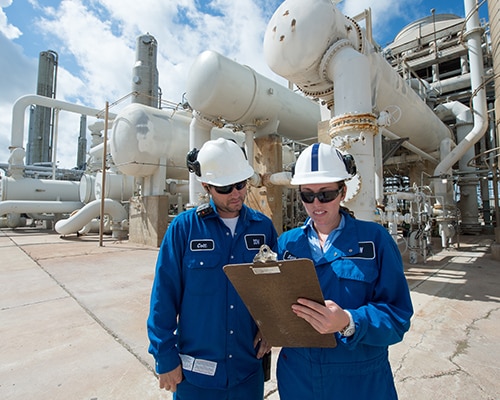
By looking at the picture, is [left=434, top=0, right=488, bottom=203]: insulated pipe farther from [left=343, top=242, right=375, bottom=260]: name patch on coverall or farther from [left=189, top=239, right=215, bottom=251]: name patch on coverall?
[left=189, top=239, right=215, bottom=251]: name patch on coverall

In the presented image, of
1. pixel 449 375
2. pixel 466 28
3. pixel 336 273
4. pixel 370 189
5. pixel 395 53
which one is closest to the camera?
pixel 336 273

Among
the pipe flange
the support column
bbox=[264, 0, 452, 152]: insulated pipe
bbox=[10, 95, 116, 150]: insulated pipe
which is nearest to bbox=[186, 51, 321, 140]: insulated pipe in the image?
the support column

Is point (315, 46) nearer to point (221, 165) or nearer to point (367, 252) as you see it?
point (221, 165)

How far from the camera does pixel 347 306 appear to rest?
1.09 meters

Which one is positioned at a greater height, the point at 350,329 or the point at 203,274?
the point at 203,274

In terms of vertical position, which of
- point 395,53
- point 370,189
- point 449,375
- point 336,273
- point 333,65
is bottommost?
point 449,375

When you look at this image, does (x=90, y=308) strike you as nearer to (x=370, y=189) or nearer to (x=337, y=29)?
(x=370, y=189)

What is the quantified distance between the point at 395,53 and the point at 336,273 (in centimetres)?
1856

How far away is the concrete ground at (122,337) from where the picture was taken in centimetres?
186

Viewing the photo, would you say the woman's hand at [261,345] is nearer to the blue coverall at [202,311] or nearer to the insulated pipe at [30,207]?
the blue coverall at [202,311]

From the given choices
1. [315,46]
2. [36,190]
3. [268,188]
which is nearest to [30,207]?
[36,190]

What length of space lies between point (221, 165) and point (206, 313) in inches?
28.2

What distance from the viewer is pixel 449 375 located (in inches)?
77.8

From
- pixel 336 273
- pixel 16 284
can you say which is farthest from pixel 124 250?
pixel 336 273
